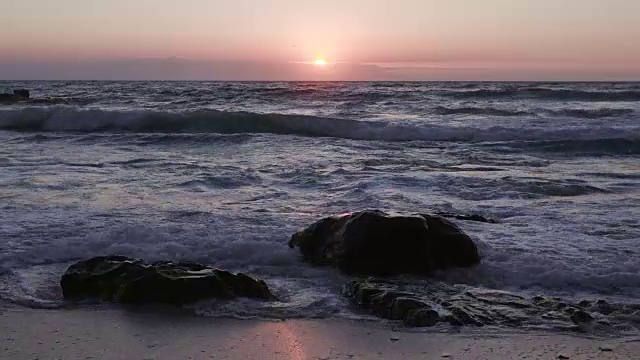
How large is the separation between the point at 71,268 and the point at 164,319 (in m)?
1.08

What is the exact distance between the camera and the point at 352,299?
442 centimetres

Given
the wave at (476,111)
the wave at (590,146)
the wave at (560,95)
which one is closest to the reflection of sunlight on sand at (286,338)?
the wave at (590,146)

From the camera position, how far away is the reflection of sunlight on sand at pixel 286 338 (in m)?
3.51

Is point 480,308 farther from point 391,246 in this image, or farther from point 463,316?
point 391,246

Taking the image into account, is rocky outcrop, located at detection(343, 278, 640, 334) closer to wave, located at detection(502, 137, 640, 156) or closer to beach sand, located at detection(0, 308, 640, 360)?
beach sand, located at detection(0, 308, 640, 360)

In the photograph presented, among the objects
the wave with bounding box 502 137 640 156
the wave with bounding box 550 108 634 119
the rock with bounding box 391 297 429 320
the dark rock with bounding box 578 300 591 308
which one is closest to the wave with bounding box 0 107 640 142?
the wave with bounding box 502 137 640 156

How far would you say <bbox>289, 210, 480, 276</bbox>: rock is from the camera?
506 cm

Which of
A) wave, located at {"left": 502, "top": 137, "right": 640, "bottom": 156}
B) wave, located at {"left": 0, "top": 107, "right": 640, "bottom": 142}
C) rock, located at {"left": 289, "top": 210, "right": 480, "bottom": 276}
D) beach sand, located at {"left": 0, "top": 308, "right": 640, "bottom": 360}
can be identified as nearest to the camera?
beach sand, located at {"left": 0, "top": 308, "right": 640, "bottom": 360}

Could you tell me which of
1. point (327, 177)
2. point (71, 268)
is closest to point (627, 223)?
point (327, 177)

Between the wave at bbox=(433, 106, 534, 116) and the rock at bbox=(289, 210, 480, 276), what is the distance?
1868 centimetres

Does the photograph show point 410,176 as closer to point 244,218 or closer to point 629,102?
point 244,218

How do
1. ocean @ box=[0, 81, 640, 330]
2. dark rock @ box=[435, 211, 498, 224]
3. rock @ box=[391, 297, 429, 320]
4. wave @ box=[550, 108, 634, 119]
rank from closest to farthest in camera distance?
rock @ box=[391, 297, 429, 320] → ocean @ box=[0, 81, 640, 330] → dark rock @ box=[435, 211, 498, 224] → wave @ box=[550, 108, 634, 119]

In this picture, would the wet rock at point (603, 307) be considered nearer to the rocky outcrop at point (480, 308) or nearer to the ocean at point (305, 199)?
the rocky outcrop at point (480, 308)

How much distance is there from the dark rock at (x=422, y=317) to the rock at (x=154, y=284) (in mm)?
991
